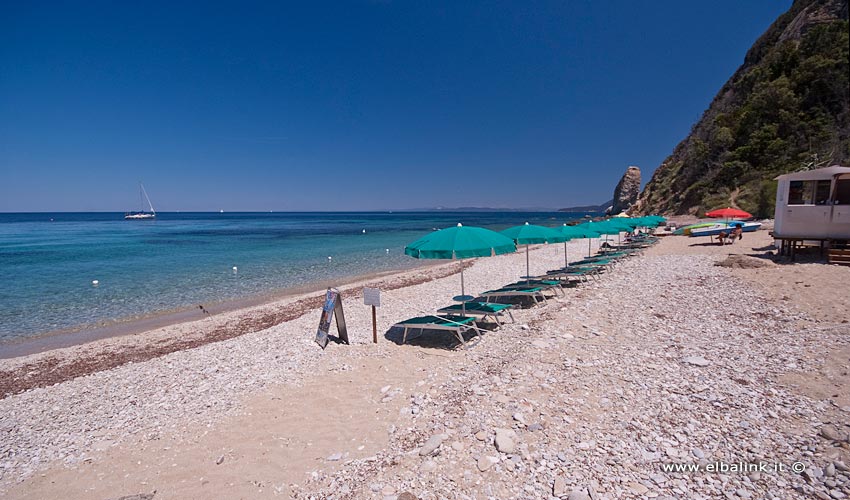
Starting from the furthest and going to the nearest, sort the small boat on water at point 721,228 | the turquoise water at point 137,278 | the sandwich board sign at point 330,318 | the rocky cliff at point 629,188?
the rocky cliff at point 629,188
the small boat on water at point 721,228
the turquoise water at point 137,278
the sandwich board sign at point 330,318

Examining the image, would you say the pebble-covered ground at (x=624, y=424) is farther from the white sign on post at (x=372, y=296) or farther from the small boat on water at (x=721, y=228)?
the small boat on water at (x=721, y=228)

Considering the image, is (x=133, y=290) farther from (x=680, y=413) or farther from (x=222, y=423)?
(x=680, y=413)

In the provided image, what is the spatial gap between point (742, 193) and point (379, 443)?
1586 inches

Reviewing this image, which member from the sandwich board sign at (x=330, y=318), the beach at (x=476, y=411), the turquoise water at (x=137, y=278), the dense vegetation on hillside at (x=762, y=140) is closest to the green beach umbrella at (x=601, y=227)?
the beach at (x=476, y=411)

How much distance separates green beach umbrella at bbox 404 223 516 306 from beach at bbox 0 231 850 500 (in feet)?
5.85

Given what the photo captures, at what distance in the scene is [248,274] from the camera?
19.3 m

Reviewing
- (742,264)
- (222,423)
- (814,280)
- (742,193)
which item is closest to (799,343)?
(814,280)

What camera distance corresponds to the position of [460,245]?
6812 millimetres

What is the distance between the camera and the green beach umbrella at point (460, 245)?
675 cm

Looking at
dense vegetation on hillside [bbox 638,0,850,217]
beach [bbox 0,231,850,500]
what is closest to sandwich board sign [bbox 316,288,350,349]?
beach [bbox 0,231,850,500]

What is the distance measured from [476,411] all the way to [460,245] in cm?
312

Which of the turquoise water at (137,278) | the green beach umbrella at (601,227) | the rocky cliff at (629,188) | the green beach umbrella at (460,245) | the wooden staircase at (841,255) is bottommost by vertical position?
the turquoise water at (137,278)

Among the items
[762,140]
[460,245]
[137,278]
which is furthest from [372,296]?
[762,140]

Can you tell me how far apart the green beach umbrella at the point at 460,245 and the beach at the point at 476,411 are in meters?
1.78
